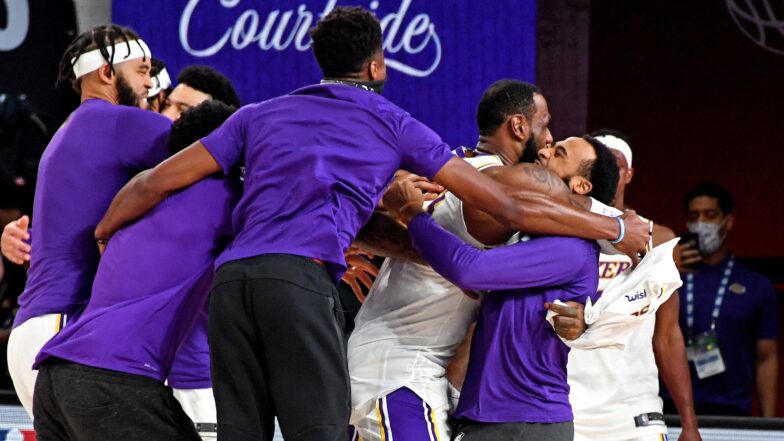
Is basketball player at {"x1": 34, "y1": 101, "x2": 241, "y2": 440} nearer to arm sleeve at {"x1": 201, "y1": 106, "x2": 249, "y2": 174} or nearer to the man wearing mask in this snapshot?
arm sleeve at {"x1": 201, "y1": 106, "x2": 249, "y2": 174}

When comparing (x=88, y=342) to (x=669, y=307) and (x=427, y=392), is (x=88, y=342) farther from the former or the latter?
(x=669, y=307)

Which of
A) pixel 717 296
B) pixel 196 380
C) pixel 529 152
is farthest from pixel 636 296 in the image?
pixel 717 296

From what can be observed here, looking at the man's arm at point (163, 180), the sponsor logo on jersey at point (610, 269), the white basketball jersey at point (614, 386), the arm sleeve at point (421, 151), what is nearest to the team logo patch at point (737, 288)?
the white basketball jersey at point (614, 386)

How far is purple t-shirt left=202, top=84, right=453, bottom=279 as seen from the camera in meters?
3.35

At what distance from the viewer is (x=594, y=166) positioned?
169 inches

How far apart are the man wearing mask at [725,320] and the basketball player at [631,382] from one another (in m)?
1.60

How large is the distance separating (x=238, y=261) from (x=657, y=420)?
2.24 metres

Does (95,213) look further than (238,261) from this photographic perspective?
Yes

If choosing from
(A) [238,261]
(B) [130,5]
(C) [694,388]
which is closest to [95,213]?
(A) [238,261]

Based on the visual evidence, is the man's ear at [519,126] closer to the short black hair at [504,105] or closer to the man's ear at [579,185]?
the short black hair at [504,105]

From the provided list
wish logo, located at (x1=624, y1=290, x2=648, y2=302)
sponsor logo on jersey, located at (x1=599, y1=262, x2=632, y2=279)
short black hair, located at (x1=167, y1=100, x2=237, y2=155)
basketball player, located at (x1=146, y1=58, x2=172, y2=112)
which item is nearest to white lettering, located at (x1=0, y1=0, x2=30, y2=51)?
basketball player, located at (x1=146, y1=58, x2=172, y2=112)

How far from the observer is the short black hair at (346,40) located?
3.55m

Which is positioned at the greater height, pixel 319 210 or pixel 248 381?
pixel 319 210

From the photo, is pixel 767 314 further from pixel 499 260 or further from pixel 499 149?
pixel 499 260
